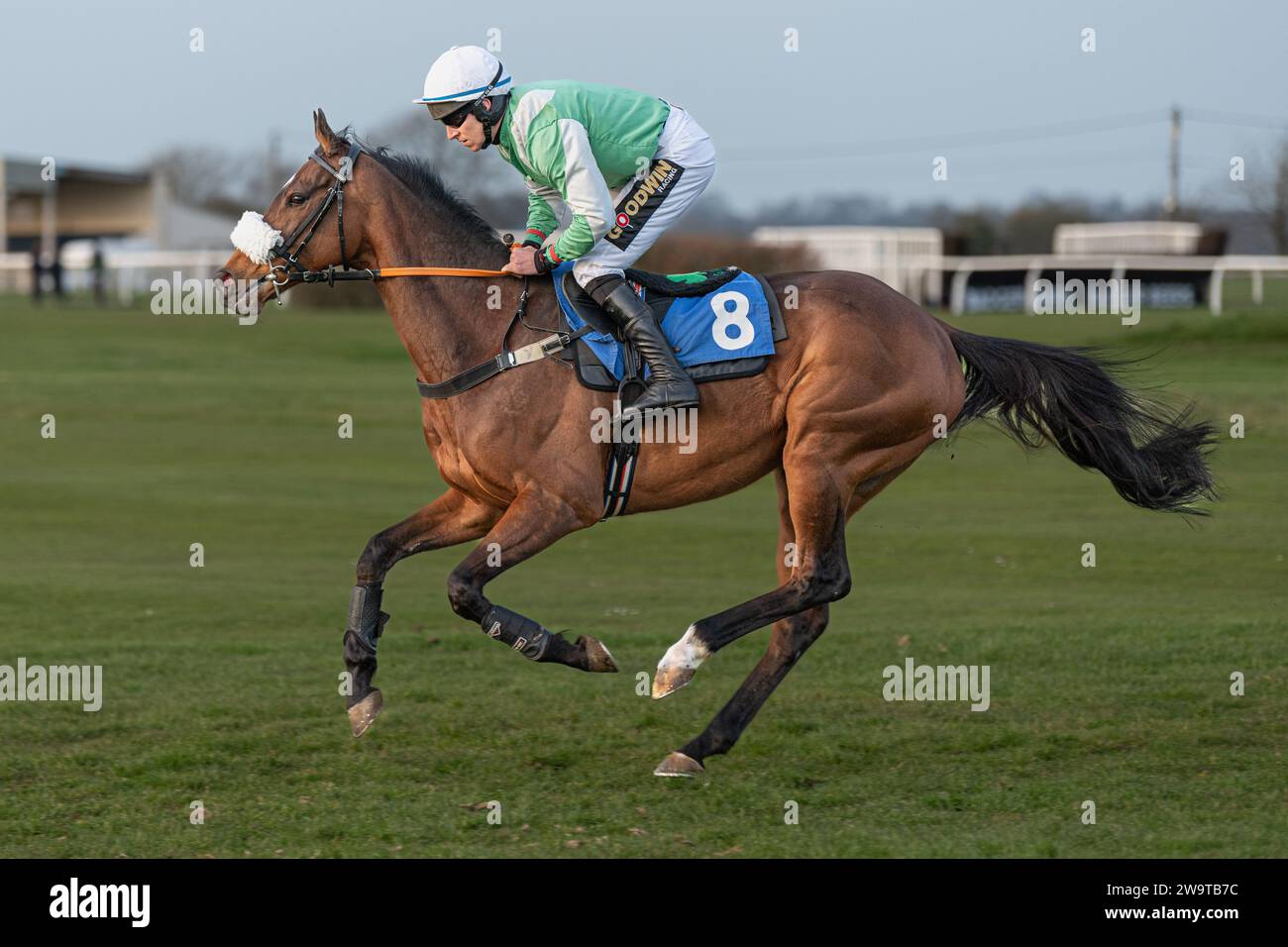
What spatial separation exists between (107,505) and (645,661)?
758 cm

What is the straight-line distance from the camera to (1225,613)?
9.31m

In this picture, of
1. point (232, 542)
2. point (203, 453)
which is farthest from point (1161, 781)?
point (203, 453)

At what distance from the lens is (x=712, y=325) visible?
20.2 ft

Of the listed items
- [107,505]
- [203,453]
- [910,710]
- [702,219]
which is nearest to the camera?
[910,710]

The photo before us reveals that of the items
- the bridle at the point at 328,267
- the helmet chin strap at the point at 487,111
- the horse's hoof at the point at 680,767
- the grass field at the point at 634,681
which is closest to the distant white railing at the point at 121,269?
the grass field at the point at 634,681

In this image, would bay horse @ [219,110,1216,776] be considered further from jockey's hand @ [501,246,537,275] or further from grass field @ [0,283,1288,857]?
grass field @ [0,283,1288,857]

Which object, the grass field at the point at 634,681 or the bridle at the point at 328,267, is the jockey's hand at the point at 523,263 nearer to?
the bridle at the point at 328,267

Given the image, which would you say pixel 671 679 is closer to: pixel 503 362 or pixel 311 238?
pixel 503 362

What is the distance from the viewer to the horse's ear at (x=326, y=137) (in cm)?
610

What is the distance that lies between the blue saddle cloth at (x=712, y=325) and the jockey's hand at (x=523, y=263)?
0.13 m

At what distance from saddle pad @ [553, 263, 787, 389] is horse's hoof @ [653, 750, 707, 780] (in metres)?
1.37

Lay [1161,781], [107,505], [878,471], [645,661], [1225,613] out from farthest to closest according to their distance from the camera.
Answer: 1. [107,505]
2. [1225,613]
3. [645,661]
4. [878,471]
5. [1161,781]

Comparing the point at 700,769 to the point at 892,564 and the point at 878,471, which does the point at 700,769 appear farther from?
the point at 892,564

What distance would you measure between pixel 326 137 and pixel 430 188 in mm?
447
